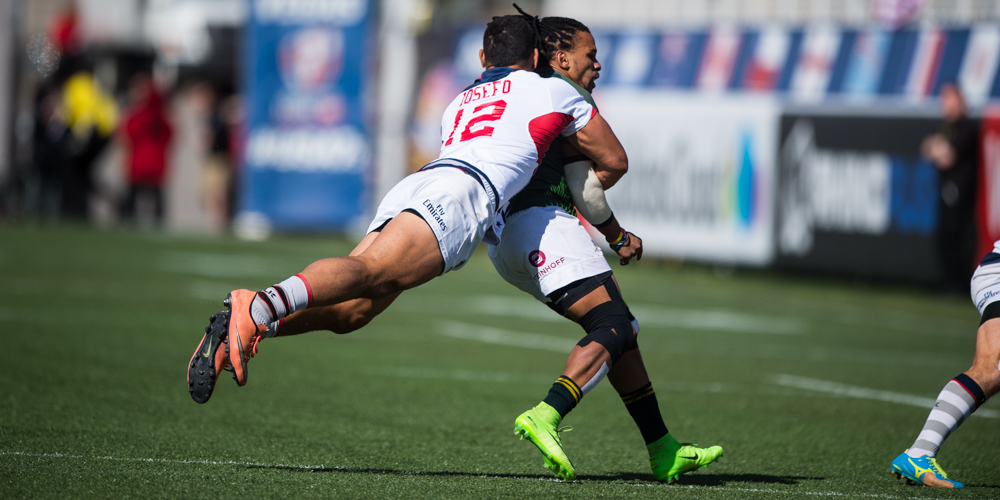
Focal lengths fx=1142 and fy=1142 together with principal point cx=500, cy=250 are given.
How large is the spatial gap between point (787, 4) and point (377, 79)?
7.53m

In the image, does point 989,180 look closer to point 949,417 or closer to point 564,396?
point 949,417

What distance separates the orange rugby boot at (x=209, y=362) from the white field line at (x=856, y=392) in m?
5.06

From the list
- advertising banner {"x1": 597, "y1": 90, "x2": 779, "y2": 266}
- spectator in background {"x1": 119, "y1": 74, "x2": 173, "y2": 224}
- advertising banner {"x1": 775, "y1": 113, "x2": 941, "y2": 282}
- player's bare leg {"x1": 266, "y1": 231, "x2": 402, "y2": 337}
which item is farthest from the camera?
spectator in background {"x1": 119, "y1": 74, "x2": 173, "y2": 224}

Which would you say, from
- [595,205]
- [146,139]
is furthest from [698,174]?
[595,205]

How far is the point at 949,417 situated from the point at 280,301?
3.01 meters

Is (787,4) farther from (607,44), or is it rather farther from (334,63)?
(334,63)

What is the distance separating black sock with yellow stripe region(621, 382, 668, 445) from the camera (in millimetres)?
5164

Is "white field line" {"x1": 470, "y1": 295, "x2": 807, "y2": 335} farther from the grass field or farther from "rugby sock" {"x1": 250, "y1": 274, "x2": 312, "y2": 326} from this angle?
"rugby sock" {"x1": 250, "y1": 274, "x2": 312, "y2": 326}

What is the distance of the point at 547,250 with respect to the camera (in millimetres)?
5055

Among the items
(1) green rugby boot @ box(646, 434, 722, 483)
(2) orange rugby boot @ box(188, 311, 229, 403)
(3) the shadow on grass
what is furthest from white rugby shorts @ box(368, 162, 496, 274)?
(1) green rugby boot @ box(646, 434, 722, 483)

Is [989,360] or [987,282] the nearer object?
[989,360]

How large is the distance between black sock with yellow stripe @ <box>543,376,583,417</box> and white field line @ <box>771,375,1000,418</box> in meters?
3.70

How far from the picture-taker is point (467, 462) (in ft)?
17.4

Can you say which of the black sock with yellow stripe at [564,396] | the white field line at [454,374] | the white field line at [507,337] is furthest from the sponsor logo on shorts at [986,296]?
the white field line at [507,337]
